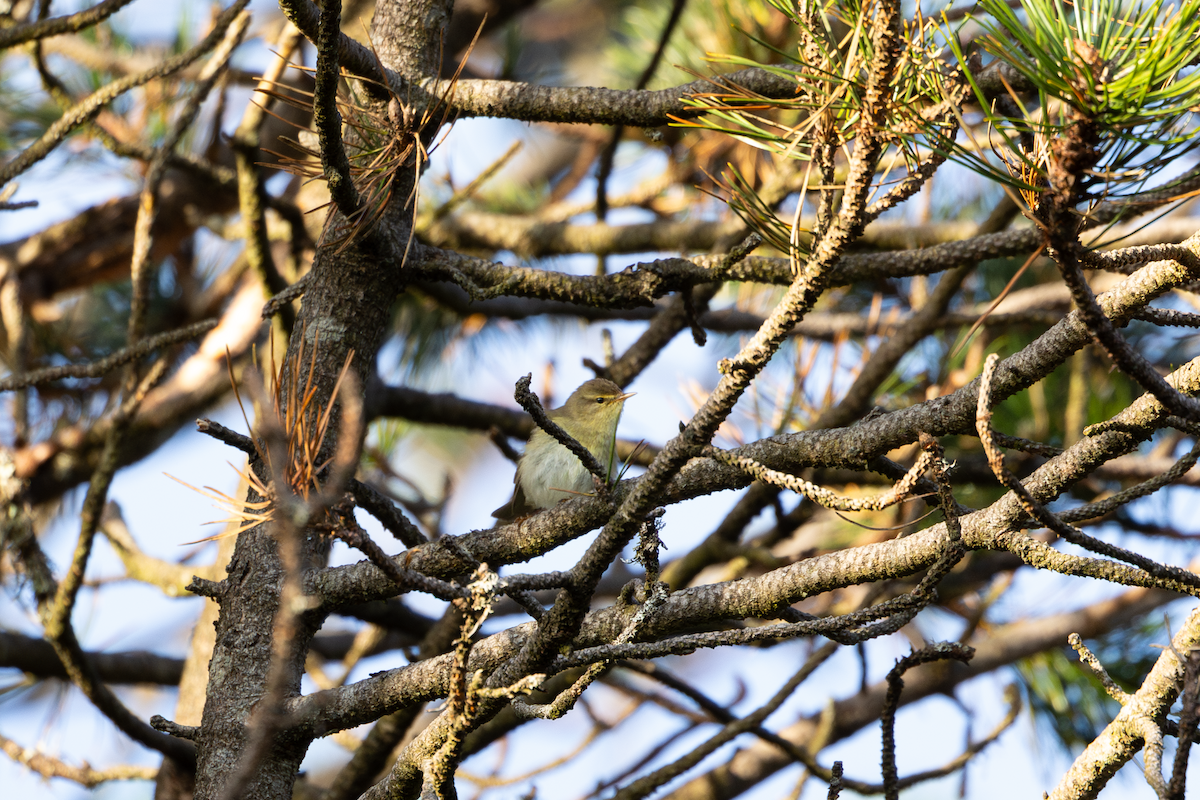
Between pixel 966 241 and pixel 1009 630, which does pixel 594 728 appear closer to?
pixel 1009 630

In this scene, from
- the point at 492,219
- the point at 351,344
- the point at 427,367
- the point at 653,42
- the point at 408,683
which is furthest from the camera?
the point at 427,367

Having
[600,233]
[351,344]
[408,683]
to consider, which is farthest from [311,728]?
[600,233]

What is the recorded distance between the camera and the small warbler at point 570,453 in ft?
15.7

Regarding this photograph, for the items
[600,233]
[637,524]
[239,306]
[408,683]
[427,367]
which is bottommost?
[637,524]

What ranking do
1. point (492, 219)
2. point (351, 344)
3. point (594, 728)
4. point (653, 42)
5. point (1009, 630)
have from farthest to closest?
point (653, 42), point (492, 219), point (1009, 630), point (594, 728), point (351, 344)

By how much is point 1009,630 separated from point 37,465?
18.1 ft

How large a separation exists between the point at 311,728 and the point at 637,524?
46.1 inches

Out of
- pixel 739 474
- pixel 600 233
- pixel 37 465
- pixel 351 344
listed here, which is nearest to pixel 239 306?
pixel 37 465

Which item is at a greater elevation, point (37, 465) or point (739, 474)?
point (37, 465)

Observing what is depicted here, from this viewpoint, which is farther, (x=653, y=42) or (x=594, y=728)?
(x=653, y=42)

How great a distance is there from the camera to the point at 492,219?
18.6ft

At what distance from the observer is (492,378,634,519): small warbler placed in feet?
15.7

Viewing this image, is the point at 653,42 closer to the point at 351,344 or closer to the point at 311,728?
the point at 351,344

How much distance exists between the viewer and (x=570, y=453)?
16.0ft
